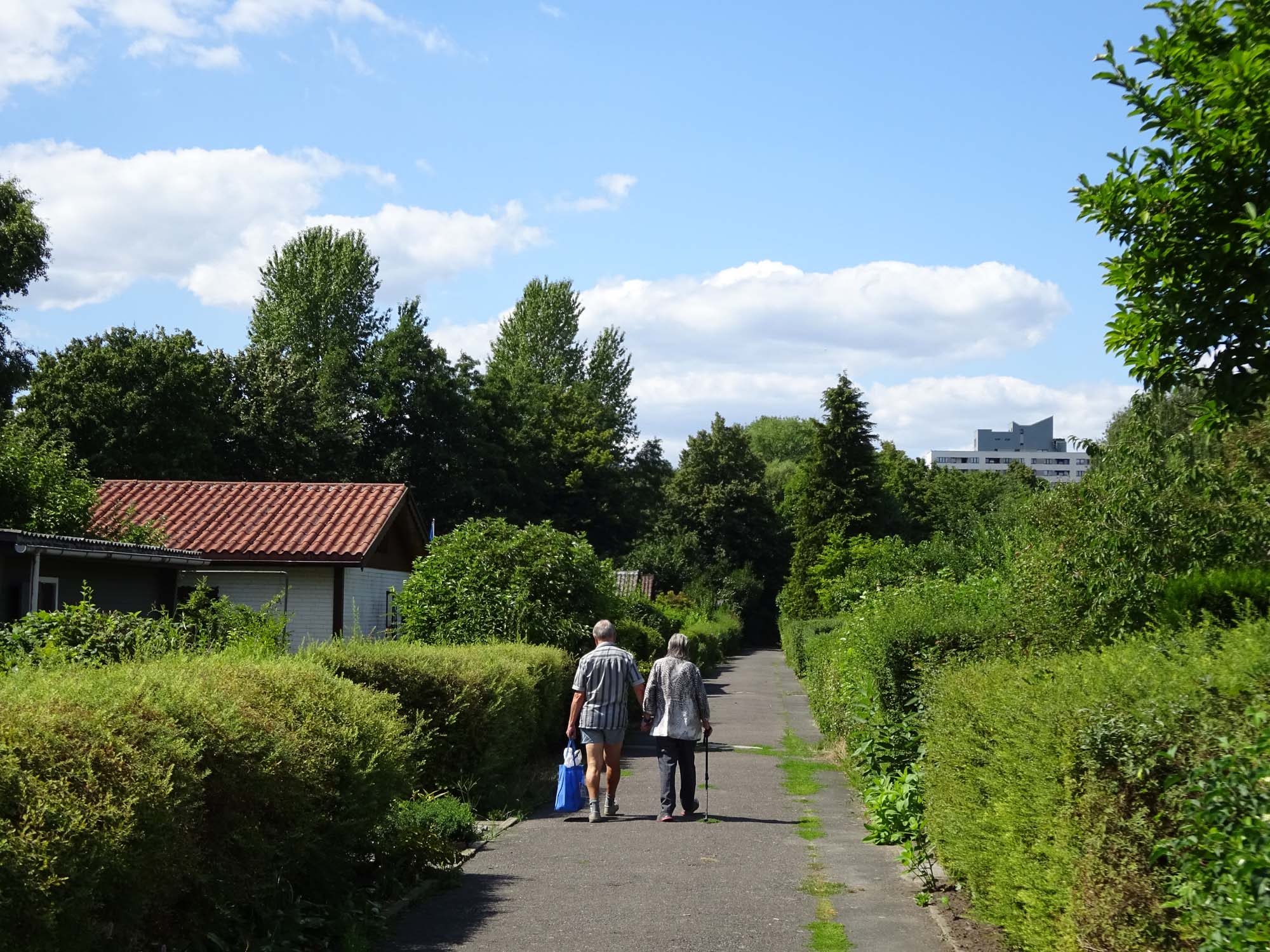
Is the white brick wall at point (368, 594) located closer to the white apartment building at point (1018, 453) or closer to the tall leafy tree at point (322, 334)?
the tall leafy tree at point (322, 334)

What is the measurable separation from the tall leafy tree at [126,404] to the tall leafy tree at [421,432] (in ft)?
35.6

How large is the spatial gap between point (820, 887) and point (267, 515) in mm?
21794

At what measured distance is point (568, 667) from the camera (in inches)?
675

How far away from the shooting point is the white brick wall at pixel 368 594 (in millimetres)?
26922

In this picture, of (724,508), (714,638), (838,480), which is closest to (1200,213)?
(714,638)

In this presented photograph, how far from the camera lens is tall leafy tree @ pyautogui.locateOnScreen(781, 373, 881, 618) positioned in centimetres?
6259

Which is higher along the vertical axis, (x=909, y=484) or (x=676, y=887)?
(x=909, y=484)

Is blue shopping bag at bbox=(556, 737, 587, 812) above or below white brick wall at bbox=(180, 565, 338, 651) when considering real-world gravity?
below

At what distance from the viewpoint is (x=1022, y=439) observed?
7180 inches

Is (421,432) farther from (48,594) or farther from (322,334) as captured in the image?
(48,594)

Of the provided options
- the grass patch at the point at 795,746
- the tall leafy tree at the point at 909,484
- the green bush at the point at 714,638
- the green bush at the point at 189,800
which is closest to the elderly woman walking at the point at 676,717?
the green bush at the point at 189,800

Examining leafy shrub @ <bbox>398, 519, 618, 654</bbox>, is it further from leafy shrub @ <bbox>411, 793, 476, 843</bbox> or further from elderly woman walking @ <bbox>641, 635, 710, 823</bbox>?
leafy shrub @ <bbox>411, 793, 476, 843</bbox>

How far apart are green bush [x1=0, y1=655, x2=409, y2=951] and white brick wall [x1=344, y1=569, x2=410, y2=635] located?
60.1 feet

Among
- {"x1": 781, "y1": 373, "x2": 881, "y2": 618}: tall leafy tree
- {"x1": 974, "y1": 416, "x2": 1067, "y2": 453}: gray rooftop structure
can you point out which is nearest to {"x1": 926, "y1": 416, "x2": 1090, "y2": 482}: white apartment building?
{"x1": 974, "y1": 416, "x2": 1067, "y2": 453}: gray rooftop structure
